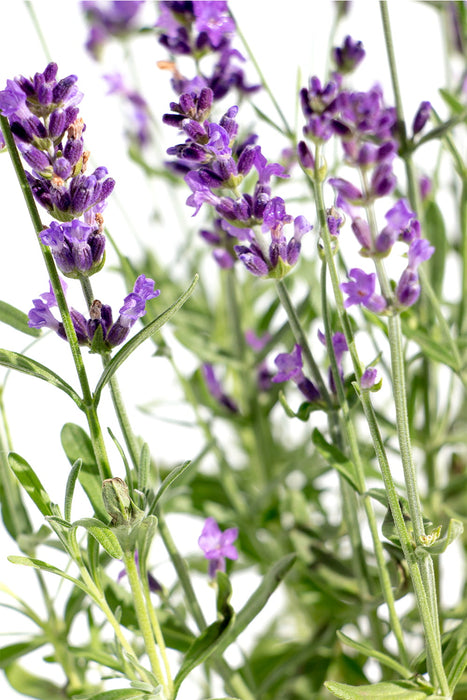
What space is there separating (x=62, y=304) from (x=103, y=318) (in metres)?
0.04

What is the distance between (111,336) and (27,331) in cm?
10

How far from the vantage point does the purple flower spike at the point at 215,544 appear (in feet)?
2.25

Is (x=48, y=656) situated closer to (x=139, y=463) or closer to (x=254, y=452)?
(x=139, y=463)

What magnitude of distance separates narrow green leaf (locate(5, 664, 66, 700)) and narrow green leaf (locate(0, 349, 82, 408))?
1.48 feet

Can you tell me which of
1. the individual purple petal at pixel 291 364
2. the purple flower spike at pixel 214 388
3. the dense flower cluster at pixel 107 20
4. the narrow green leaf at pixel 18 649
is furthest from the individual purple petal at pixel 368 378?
the dense flower cluster at pixel 107 20

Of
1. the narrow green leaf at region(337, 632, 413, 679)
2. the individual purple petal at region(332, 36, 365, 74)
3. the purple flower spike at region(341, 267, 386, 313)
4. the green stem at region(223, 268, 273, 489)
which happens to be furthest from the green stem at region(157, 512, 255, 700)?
the individual purple petal at region(332, 36, 365, 74)

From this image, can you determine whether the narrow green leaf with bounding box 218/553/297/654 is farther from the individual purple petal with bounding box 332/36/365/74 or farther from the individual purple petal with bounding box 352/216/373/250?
the individual purple petal with bounding box 332/36/365/74

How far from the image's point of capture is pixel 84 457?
0.64 metres

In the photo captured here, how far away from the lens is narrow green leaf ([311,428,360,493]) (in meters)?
0.64

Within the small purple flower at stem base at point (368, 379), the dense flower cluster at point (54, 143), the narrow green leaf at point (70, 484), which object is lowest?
the small purple flower at stem base at point (368, 379)

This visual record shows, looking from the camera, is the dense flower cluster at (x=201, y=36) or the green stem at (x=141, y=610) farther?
the dense flower cluster at (x=201, y=36)

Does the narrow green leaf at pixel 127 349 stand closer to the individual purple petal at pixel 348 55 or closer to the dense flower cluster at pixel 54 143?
the dense flower cluster at pixel 54 143

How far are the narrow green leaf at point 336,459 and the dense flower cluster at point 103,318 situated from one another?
189 mm

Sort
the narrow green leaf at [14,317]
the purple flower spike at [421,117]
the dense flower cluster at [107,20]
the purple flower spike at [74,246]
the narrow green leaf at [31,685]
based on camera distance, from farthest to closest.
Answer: the dense flower cluster at [107,20], the narrow green leaf at [31,685], the purple flower spike at [421,117], the narrow green leaf at [14,317], the purple flower spike at [74,246]
